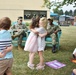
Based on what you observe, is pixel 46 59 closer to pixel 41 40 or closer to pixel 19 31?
pixel 41 40

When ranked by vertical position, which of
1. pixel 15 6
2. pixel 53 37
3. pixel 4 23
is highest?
pixel 15 6

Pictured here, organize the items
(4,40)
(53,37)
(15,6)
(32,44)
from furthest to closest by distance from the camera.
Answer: (15,6) < (53,37) < (32,44) < (4,40)

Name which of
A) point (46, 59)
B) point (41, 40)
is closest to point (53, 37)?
point (46, 59)

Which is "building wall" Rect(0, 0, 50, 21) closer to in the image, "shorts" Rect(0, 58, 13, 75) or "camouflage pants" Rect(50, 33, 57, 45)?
"camouflage pants" Rect(50, 33, 57, 45)

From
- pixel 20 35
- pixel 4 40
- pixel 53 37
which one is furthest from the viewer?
pixel 20 35

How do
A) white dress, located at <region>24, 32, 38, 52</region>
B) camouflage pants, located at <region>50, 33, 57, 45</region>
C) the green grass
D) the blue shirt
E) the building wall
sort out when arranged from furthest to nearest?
the building wall, camouflage pants, located at <region>50, 33, 57, 45</region>, white dress, located at <region>24, 32, 38, 52</region>, the green grass, the blue shirt

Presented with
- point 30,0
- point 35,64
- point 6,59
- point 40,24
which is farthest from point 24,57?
point 30,0

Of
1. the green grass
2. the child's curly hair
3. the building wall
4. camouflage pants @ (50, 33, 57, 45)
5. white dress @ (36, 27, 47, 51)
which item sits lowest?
the green grass

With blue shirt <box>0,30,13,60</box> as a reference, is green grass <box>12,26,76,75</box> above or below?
below

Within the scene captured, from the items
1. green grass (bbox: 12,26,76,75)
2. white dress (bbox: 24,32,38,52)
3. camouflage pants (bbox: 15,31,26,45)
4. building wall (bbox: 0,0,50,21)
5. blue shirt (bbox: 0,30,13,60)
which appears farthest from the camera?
building wall (bbox: 0,0,50,21)

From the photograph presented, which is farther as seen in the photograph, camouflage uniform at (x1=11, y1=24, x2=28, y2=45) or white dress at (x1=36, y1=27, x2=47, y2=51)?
camouflage uniform at (x1=11, y1=24, x2=28, y2=45)

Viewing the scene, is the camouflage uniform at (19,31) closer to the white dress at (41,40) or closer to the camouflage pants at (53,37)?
the camouflage pants at (53,37)

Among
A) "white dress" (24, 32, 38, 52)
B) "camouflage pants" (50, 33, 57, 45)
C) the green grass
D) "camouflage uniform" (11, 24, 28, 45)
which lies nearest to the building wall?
"camouflage uniform" (11, 24, 28, 45)

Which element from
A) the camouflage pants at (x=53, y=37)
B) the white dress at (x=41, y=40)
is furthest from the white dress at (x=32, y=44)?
the camouflage pants at (x=53, y=37)
